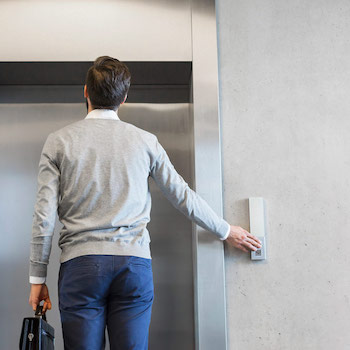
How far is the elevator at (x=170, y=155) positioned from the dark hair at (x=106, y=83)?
52cm

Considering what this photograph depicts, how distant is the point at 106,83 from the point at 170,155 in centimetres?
75

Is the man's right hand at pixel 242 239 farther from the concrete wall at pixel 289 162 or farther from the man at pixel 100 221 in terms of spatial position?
the man at pixel 100 221

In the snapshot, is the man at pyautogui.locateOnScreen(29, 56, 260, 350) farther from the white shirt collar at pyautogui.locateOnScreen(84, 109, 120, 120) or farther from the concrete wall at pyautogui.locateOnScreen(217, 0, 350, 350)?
the concrete wall at pyautogui.locateOnScreen(217, 0, 350, 350)

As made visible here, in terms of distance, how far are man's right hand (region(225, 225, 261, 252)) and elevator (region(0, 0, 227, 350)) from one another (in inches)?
2.7

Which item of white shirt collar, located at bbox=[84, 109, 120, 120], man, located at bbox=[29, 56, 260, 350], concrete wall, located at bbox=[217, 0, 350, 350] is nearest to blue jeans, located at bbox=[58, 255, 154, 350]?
man, located at bbox=[29, 56, 260, 350]

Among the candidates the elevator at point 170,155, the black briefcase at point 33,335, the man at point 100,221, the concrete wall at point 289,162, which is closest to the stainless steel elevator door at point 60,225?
the elevator at point 170,155

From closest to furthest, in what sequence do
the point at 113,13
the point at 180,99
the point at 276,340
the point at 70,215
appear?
the point at 70,215, the point at 276,340, the point at 113,13, the point at 180,99

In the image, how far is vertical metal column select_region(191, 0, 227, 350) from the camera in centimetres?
201

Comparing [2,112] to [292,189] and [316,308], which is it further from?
[316,308]

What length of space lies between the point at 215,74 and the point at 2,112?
39.8 inches

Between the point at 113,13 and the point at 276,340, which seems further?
the point at 113,13

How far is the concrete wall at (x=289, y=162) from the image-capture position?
2070 mm

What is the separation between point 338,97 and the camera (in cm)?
222

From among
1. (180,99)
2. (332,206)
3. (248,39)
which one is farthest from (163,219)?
(248,39)
